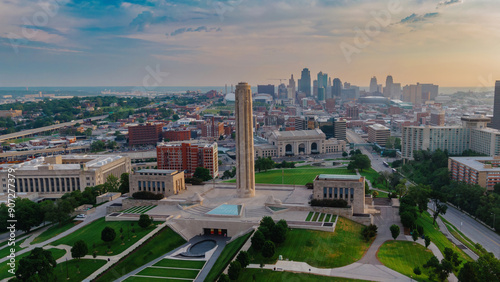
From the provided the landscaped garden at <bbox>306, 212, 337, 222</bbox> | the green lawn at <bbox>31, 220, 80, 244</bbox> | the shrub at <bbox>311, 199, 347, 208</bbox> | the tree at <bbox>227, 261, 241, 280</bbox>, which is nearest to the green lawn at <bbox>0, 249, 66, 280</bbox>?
the green lawn at <bbox>31, 220, 80, 244</bbox>

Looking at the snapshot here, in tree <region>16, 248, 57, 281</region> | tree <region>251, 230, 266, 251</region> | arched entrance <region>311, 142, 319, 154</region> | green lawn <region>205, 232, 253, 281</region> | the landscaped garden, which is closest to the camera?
tree <region>16, 248, 57, 281</region>

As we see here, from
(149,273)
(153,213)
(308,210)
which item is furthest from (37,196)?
(308,210)

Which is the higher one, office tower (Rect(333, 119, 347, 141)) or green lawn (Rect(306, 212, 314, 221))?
office tower (Rect(333, 119, 347, 141))

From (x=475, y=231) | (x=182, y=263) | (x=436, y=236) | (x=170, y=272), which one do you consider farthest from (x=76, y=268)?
(x=475, y=231)

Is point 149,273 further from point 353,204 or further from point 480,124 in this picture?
point 480,124

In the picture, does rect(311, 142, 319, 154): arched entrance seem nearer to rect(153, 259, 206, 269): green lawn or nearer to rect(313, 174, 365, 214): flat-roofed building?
rect(313, 174, 365, 214): flat-roofed building

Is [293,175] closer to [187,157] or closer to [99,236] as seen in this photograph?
[187,157]

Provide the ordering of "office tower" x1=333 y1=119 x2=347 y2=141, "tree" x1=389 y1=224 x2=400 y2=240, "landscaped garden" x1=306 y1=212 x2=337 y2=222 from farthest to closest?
"office tower" x1=333 y1=119 x2=347 y2=141, "landscaped garden" x1=306 y1=212 x2=337 y2=222, "tree" x1=389 y1=224 x2=400 y2=240

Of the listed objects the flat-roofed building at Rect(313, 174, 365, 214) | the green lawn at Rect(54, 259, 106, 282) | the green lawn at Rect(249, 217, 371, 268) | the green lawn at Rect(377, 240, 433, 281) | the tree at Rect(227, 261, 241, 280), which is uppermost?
the flat-roofed building at Rect(313, 174, 365, 214)
